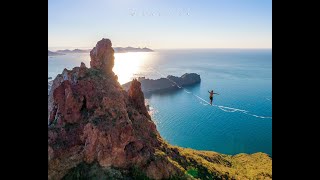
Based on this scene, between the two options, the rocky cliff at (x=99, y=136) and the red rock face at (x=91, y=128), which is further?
the red rock face at (x=91, y=128)

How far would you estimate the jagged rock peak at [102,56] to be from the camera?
20734 millimetres

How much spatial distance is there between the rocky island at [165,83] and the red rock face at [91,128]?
4608 centimetres

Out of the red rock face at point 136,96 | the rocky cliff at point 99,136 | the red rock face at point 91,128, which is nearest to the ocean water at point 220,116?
the red rock face at point 136,96

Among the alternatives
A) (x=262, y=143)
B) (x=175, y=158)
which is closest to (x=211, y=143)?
(x=262, y=143)

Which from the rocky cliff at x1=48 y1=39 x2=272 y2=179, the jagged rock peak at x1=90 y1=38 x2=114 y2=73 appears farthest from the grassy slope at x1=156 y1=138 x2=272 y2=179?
the jagged rock peak at x1=90 y1=38 x2=114 y2=73

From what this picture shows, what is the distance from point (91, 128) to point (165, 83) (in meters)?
53.0

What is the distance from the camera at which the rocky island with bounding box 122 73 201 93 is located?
66.8 m

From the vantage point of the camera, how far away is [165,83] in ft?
228

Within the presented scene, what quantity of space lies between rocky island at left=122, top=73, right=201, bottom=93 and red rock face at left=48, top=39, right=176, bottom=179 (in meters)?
46.1

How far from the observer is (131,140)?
680 inches

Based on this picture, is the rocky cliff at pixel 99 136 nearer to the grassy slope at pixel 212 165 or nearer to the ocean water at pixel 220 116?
the grassy slope at pixel 212 165

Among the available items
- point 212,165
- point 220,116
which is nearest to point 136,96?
point 212,165
